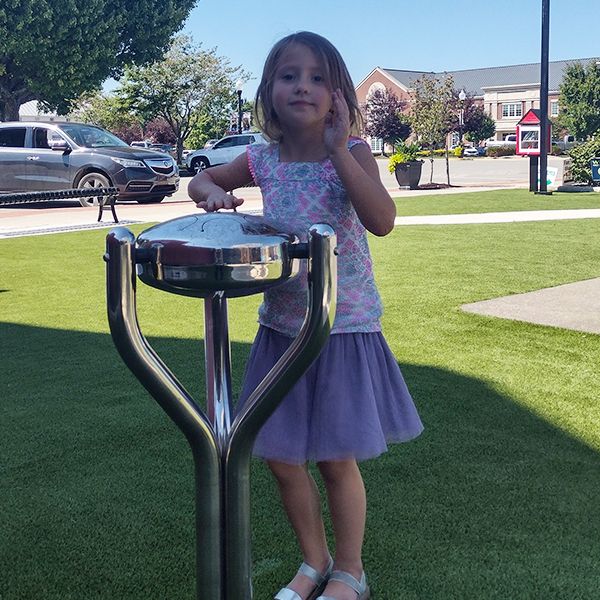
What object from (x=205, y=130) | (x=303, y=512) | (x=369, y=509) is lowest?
(x=369, y=509)

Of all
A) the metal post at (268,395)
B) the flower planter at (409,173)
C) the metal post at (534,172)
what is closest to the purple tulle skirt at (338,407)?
the metal post at (268,395)

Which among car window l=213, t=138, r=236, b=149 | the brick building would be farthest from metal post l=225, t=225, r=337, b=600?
the brick building

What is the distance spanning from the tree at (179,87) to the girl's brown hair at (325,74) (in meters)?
45.0

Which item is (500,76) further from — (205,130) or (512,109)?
(205,130)

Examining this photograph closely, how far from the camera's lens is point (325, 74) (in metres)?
2.04

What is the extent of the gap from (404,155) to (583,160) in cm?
416

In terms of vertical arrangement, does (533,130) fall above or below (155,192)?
above

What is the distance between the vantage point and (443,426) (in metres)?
3.56

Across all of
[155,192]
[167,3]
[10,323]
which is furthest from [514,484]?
[167,3]

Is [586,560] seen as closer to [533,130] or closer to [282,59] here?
[282,59]

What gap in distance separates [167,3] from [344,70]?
36338mm

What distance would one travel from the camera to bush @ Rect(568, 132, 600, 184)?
20.2m

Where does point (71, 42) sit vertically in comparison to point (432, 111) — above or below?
above

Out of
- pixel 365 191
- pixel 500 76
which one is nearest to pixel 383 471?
pixel 365 191
